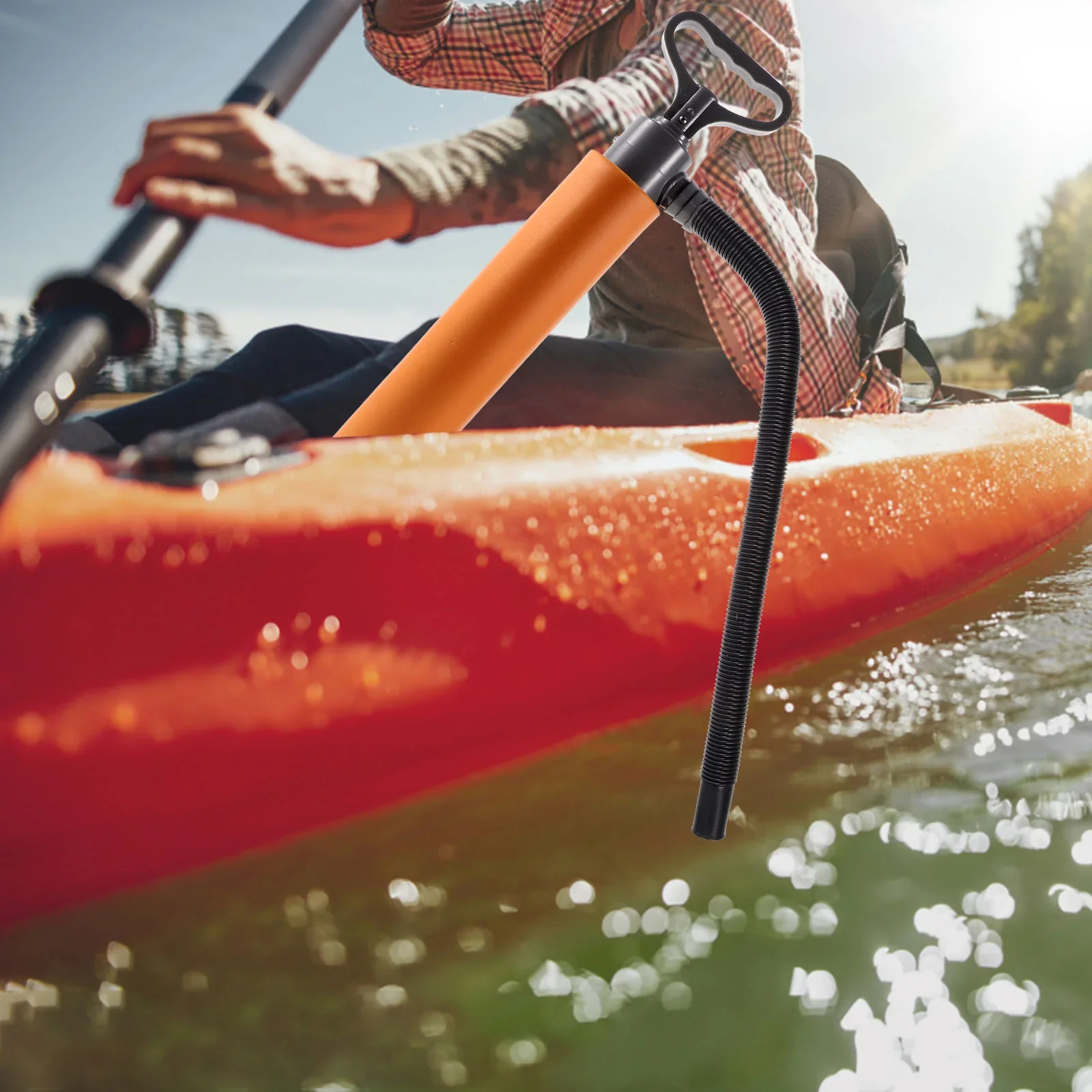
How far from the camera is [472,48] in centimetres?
133

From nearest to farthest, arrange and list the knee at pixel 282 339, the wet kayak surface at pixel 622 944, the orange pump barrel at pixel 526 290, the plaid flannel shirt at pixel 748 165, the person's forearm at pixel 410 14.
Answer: the wet kayak surface at pixel 622 944, the orange pump barrel at pixel 526 290, the plaid flannel shirt at pixel 748 165, the knee at pixel 282 339, the person's forearm at pixel 410 14

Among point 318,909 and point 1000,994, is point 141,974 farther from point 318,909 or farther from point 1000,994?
point 1000,994

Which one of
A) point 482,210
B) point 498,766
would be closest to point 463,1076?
point 498,766

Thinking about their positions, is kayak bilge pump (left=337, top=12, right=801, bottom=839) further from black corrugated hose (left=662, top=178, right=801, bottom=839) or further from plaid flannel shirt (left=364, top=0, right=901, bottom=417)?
plaid flannel shirt (left=364, top=0, right=901, bottom=417)

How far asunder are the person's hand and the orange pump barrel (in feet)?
0.35

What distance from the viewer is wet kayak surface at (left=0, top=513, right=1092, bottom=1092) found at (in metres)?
0.38

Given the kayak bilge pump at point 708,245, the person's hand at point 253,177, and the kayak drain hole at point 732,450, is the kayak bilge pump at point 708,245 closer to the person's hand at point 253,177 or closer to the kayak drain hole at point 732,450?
the person's hand at point 253,177

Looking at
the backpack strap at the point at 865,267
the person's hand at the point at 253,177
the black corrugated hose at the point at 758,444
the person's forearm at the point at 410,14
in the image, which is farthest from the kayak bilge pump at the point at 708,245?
the person's forearm at the point at 410,14

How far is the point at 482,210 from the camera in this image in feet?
2.13

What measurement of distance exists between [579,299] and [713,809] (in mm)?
317

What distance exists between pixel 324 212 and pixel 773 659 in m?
0.52

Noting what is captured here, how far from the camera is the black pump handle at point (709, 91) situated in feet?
1.51

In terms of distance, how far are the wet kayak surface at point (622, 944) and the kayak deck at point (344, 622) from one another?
4 cm

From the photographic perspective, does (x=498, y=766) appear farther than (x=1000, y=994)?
Yes
